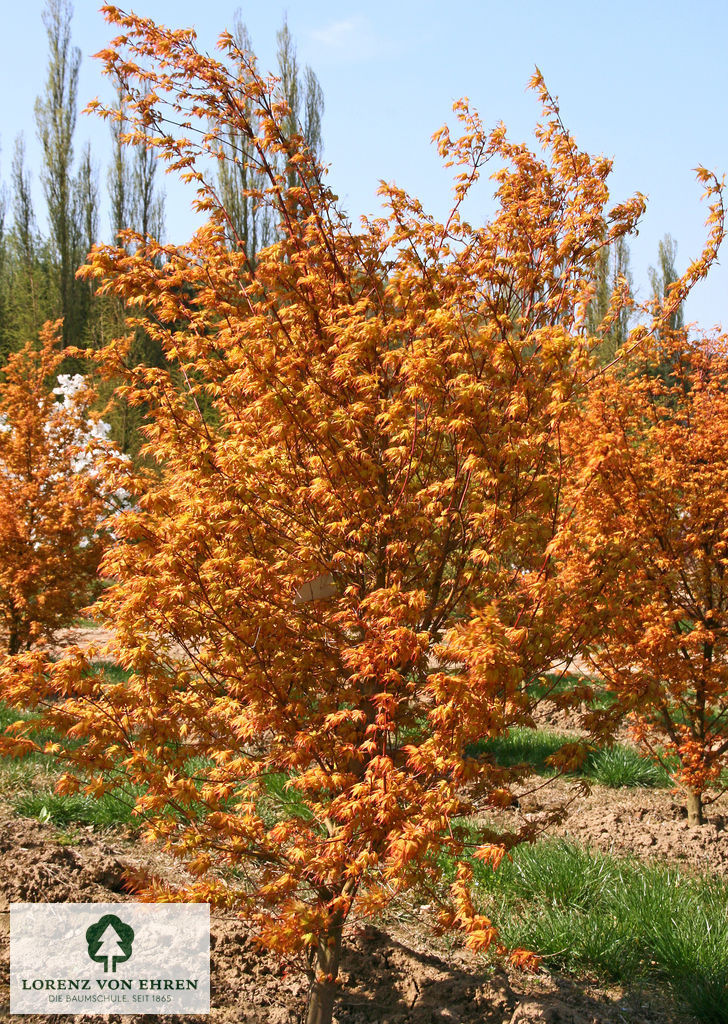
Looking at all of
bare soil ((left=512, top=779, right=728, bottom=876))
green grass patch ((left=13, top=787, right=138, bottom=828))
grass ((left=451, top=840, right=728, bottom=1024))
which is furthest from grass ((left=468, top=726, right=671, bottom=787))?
green grass patch ((left=13, top=787, right=138, bottom=828))

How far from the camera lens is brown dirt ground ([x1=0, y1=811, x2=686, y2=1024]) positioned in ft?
11.8

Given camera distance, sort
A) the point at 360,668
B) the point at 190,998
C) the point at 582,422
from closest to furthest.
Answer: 1. the point at 360,668
2. the point at 190,998
3. the point at 582,422

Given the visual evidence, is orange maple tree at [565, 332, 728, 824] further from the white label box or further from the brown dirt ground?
the white label box

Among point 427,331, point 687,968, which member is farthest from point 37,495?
point 687,968

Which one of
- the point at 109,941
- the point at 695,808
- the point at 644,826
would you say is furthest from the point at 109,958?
the point at 695,808

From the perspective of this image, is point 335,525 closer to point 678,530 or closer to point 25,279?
point 678,530

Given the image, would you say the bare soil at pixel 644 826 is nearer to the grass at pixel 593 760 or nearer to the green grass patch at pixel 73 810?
the grass at pixel 593 760

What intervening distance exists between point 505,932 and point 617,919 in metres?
0.59

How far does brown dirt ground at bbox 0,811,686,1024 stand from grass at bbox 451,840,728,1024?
13cm

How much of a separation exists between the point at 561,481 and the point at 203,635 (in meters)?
1.62

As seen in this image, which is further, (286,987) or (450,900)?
(450,900)

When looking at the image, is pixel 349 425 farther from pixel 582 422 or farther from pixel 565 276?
pixel 582 422

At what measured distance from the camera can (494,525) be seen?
127 inches

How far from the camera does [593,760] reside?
706 centimetres
